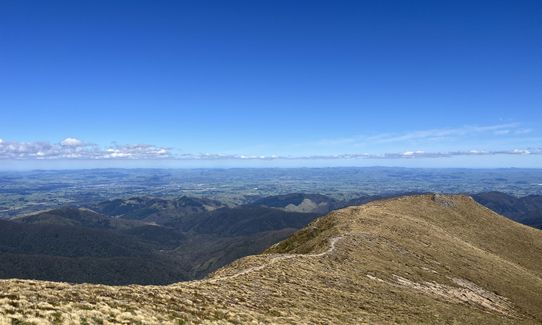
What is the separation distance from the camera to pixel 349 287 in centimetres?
3891

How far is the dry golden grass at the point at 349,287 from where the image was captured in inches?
907

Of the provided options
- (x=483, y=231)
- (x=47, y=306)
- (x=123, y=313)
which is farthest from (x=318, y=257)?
(x=483, y=231)

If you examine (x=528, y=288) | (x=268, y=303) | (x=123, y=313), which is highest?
(x=123, y=313)

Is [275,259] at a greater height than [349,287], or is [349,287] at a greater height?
[275,259]

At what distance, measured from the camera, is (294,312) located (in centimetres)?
2906

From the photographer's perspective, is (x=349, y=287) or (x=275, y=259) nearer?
(x=349, y=287)

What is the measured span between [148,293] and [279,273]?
589 inches

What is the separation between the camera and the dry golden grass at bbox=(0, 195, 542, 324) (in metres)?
23.0

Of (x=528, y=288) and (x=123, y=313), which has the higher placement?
(x=123, y=313)

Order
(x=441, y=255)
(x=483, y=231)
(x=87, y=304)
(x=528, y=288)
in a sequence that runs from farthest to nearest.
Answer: (x=483, y=231) → (x=441, y=255) → (x=528, y=288) → (x=87, y=304)

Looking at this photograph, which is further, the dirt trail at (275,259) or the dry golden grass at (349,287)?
the dirt trail at (275,259)

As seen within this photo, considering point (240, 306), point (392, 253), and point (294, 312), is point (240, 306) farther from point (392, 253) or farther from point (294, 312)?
point (392, 253)

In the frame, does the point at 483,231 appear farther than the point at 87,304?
Yes

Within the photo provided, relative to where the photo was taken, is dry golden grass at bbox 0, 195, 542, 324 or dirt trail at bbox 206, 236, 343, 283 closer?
dry golden grass at bbox 0, 195, 542, 324
